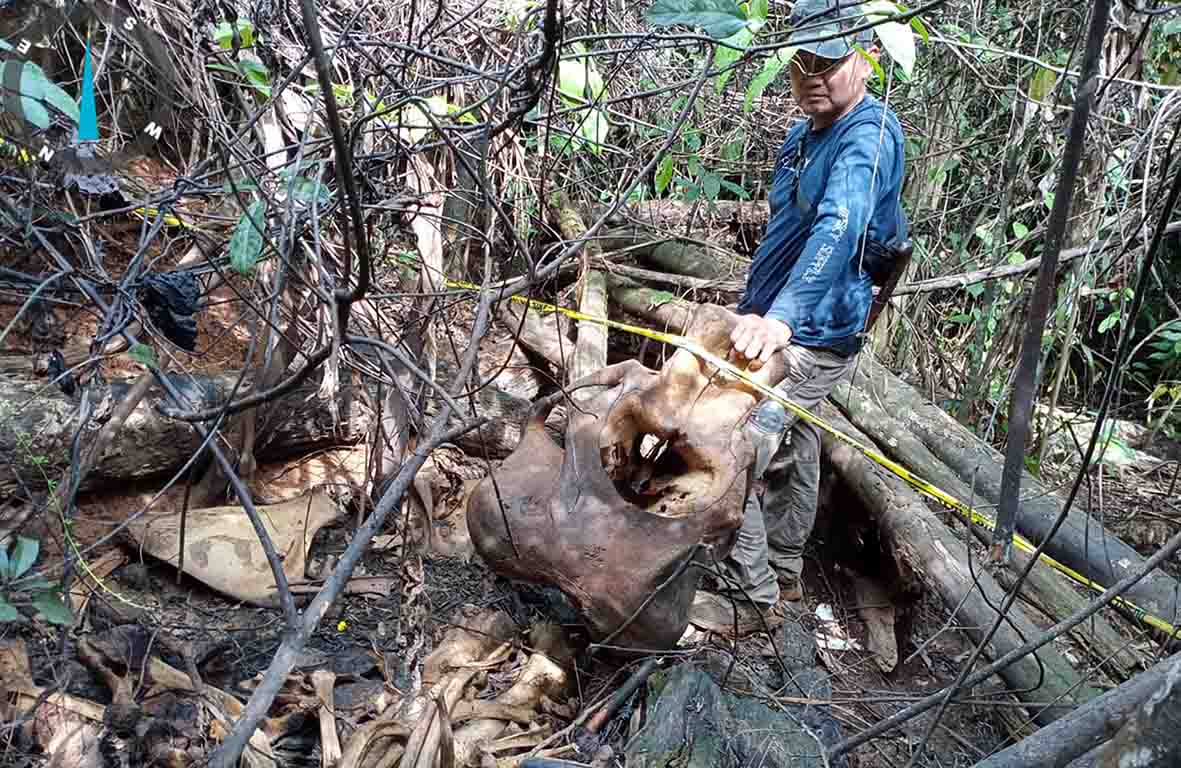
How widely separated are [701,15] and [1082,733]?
164 centimetres

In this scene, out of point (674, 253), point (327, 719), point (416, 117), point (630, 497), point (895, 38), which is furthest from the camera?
point (674, 253)

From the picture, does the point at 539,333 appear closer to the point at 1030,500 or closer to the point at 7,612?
the point at 1030,500

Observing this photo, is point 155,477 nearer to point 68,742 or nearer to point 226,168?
point 68,742

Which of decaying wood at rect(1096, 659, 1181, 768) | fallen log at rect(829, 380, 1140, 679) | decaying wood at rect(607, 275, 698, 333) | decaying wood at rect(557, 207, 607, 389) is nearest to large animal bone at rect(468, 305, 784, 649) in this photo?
fallen log at rect(829, 380, 1140, 679)

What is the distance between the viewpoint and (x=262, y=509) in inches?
142

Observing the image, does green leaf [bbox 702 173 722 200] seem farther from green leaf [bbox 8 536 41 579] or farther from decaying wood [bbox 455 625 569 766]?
green leaf [bbox 8 536 41 579]

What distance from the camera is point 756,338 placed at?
2.74 meters

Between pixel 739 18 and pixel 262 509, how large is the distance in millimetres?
2797

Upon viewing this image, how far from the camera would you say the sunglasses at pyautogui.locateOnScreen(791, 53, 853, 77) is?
3010 mm

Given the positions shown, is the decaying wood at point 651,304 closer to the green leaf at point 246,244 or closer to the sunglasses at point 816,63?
the sunglasses at point 816,63

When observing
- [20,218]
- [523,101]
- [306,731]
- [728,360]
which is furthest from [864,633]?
[20,218]

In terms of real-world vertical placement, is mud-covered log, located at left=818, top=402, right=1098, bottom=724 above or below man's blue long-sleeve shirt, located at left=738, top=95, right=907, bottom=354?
below
